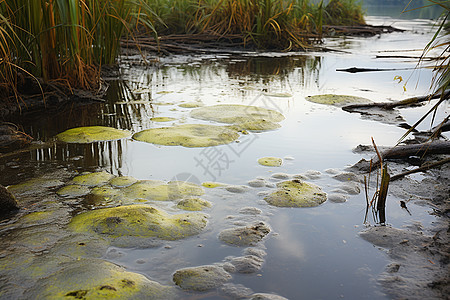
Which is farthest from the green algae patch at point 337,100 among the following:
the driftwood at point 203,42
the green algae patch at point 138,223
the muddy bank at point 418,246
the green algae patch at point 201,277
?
the driftwood at point 203,42

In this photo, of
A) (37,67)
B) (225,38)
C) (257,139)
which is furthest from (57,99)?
(225,38)

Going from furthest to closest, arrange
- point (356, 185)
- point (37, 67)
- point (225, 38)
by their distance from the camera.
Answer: point (225, 38), point (37, 67), point (356, 185)

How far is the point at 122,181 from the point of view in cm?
181

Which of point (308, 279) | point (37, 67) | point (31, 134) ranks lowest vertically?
point (308, 279)

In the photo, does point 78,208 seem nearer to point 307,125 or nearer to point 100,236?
point 100,236

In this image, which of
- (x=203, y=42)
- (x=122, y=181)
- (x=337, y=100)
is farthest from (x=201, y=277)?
(x=203, y=42)

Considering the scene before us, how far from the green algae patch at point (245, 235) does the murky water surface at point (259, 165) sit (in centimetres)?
3

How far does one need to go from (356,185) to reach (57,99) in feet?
7.39

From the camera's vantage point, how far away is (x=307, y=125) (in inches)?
108

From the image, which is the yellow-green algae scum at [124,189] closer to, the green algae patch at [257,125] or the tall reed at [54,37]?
the green algae patch at [257,125]

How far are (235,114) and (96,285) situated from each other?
6.27 feet

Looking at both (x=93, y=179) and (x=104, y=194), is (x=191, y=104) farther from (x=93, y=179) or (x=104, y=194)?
(x=104, y=194)

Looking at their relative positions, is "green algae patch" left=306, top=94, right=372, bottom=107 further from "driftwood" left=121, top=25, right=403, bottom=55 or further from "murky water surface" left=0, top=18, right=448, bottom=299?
"driftwood" left=121, top=25, right=403, bottom=55

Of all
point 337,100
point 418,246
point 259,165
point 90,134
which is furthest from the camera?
point 337,100
